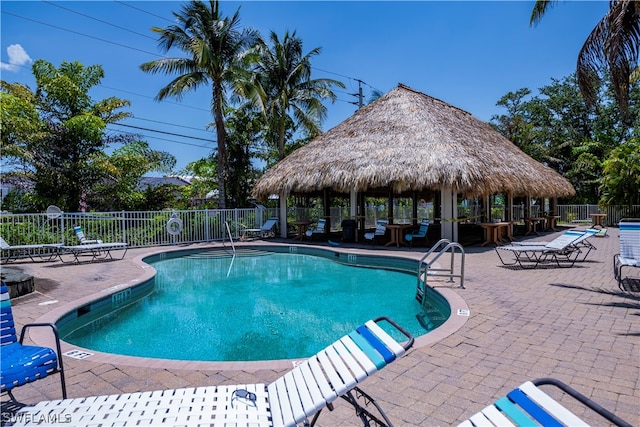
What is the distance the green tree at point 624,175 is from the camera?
62.1 ft

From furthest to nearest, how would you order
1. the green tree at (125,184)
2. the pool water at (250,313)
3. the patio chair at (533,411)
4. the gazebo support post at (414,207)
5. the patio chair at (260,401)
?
the gazebo support post at (414,207)
the green tree at (125,184)
the pool water at (250,313)
the patio chair at (260,401)
the patio chair at (533,411)

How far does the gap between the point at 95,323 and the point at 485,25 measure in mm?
11737

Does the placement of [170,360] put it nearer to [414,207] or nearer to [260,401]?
[260,401]

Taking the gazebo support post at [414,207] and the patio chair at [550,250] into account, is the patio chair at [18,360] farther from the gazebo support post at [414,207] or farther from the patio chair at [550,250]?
the gazebo support post at [414,207]

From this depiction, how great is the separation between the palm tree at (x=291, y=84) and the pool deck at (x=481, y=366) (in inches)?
613

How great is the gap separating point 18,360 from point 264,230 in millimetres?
13822

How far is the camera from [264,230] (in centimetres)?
1634

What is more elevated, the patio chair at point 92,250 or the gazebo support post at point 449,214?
the gazebo support post at point 449,214

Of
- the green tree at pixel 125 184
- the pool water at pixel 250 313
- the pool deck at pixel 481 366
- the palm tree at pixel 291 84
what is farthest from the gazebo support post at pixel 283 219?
the pool deck at pixel 481 366

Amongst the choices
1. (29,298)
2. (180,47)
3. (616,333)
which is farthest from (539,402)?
(180,47)

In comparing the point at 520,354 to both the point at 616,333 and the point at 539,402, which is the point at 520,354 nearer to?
the point at 616,333

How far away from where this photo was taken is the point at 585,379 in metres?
3.15

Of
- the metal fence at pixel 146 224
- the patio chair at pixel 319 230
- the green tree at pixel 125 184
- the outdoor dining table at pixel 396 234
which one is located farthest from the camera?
the patio chair at pixel 319 230

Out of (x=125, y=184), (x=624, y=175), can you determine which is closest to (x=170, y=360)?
(x=125, y=184)
